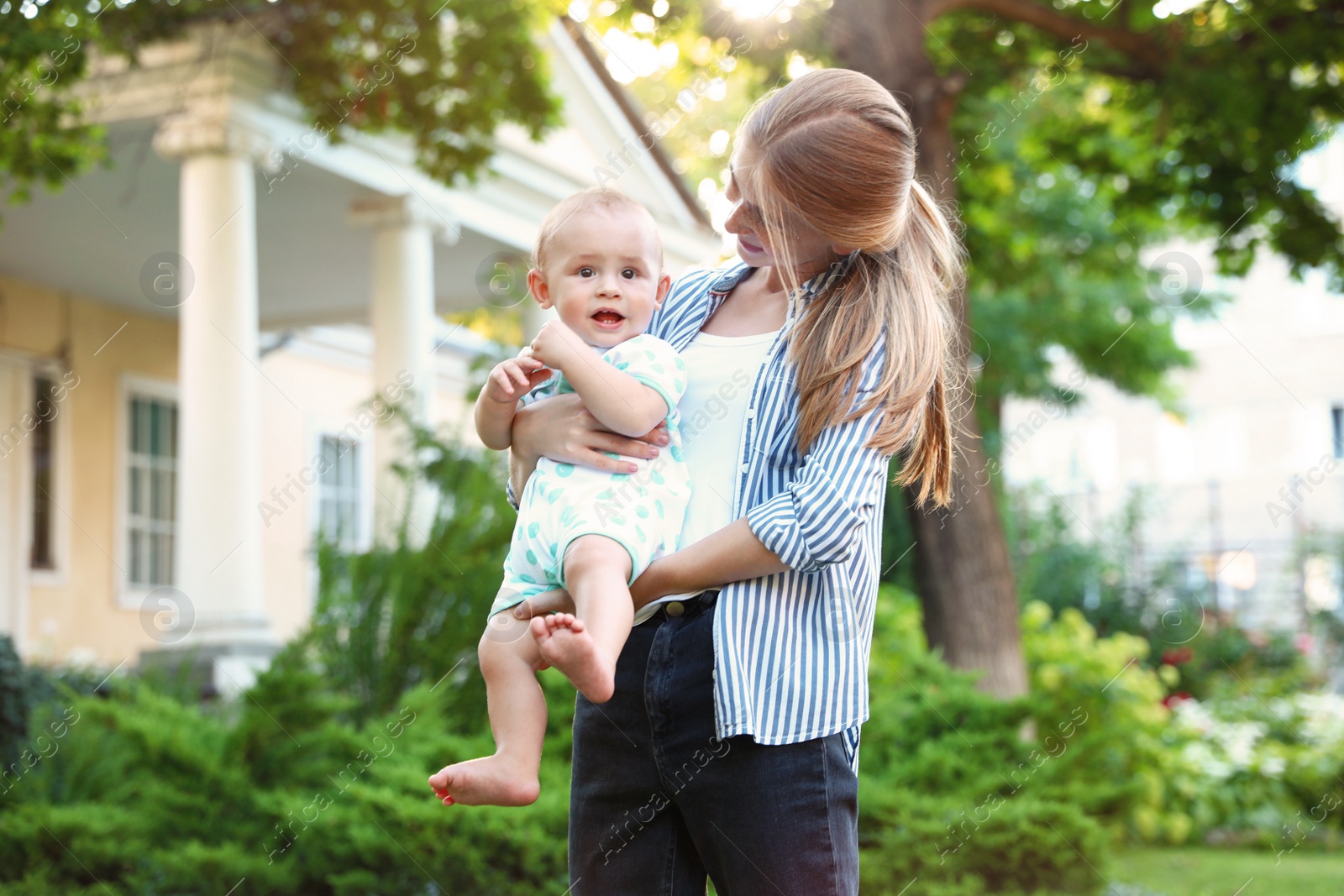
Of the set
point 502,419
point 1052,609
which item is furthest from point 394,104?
point 1052,609

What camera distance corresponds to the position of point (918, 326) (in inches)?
70.2

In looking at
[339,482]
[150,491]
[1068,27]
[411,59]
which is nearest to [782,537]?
[1068,27]

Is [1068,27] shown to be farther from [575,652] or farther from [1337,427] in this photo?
[1337,427]

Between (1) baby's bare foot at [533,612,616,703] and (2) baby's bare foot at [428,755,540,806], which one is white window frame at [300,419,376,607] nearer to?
(2) baby's bare foot at [428,755,540,806]

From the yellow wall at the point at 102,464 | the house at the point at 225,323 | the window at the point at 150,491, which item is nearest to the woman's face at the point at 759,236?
the house at the point at 225,323

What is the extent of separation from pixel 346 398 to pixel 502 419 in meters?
13.2

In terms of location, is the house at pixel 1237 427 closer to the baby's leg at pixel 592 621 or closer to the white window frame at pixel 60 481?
the white window frame at pixel 60 481

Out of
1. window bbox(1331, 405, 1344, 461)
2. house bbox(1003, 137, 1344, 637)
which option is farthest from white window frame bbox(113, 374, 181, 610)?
window bbox(1331, 405, 1344, 461)

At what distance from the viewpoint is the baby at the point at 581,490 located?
5.51ft

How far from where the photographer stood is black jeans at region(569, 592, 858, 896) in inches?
65.2

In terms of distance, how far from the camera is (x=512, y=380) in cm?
189

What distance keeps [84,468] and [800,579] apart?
1080cm

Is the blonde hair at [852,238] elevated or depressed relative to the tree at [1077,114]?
depressed

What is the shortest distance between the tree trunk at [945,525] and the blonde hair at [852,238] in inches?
186
